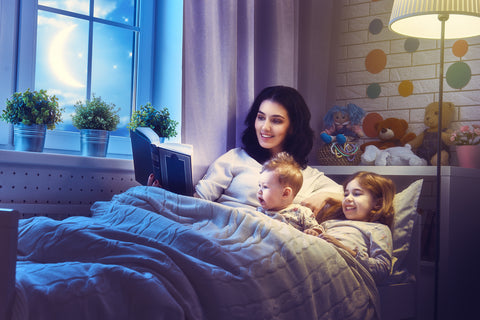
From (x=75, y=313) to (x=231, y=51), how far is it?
1639 millimetres

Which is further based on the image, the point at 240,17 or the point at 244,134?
the point at 240,17

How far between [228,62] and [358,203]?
93 cm

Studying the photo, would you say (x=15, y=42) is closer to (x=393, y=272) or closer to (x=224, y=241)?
(x=224, y=241)

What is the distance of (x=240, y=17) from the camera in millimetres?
2379

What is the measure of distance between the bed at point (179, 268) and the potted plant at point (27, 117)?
1.29ft

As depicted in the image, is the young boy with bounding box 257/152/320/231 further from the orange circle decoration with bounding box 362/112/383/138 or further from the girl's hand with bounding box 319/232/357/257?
the orange circle decoration with bounding box 362/112/383/138

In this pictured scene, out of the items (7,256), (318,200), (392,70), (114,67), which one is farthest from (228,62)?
(7,256)

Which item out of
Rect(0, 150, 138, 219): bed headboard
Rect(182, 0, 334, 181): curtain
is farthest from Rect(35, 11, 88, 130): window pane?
Rect(182, 0, 334, 181): curtain

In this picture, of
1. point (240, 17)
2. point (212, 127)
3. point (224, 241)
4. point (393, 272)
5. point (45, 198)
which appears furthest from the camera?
point (240, 17)

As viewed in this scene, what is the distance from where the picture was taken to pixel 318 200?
6.23 feet

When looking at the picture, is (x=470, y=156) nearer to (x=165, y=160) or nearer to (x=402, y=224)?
(x=402, y=224)

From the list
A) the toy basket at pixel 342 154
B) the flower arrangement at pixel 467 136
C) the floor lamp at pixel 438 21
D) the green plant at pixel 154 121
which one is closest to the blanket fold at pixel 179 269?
the green plant at pixel 154 121

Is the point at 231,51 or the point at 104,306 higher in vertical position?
the point at 231,51

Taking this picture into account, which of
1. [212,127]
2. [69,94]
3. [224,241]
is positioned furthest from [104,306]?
[69,94]
